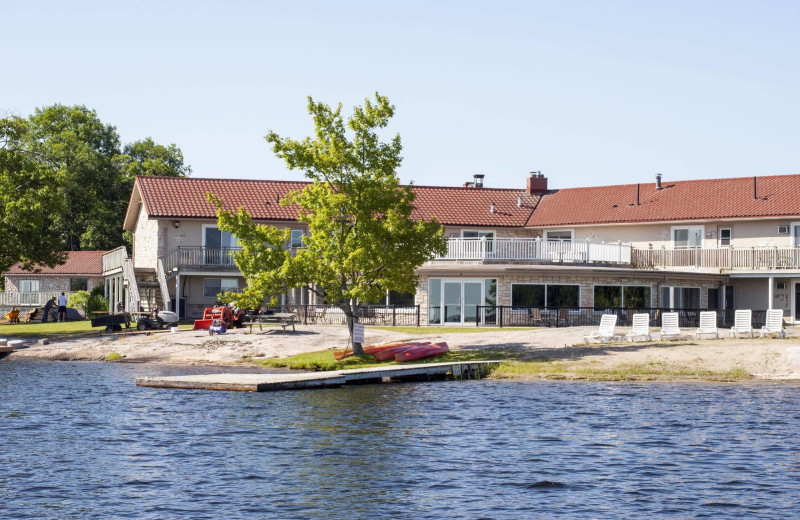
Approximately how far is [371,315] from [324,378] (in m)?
17.8

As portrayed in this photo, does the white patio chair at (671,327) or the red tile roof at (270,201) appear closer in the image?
the white patio chair at (671,327)

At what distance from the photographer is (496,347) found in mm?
37938

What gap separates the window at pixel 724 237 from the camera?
53844 millimetres

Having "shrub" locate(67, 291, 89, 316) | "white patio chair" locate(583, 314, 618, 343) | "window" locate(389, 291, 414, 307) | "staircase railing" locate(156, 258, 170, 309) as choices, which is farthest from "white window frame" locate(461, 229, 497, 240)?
"shrub" locate(67, 291, 89, 316)

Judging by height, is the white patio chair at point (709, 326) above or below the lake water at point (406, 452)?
above

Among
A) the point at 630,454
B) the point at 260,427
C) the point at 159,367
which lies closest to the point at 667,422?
the point at 630,454

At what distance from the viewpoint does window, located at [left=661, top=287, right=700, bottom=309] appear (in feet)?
165

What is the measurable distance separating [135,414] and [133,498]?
869cm

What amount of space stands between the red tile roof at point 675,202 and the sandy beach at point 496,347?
32.5 ft

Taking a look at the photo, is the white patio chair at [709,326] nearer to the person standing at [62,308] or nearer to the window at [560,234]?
the window at [560,234]

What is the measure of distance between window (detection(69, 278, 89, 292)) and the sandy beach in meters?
32.5

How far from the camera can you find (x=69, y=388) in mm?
30891

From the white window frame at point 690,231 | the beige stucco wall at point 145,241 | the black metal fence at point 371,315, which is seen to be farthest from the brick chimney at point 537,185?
the beige stucco wall at point 145,241

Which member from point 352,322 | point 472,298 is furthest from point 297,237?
point 352,322
